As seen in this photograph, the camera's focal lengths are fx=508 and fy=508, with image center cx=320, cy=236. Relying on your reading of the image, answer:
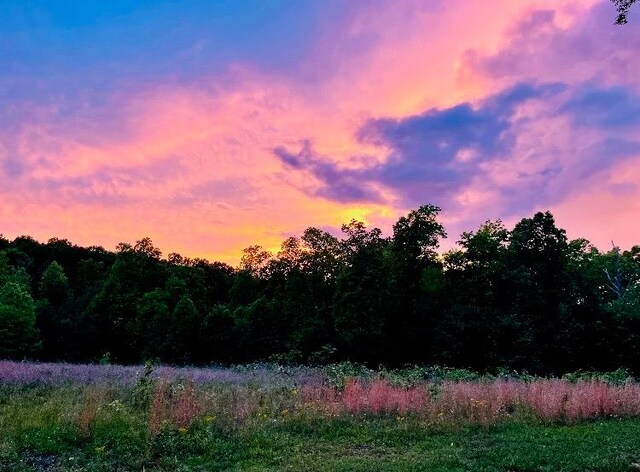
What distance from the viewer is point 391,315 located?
38219 millimetres

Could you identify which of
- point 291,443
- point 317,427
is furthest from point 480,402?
point 291,443

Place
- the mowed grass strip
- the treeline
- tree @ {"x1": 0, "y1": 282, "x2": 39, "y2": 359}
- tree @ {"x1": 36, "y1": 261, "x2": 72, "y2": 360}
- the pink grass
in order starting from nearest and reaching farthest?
1. the mowed grass strip
2. the pink grass
3. the treeline
4. tree @ {"x1": 0, "y1": 282, "x2": 39, "y2": 359}
5. tree @ {"x1": 36, "y1": 261, "x2": 72, "y2": 360}

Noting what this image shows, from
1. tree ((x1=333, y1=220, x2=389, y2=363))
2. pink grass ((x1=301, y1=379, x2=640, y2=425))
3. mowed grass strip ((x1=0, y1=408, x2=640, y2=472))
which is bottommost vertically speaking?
mowed grass strip ((x1=0, y1=408, x2=640, y2=472))

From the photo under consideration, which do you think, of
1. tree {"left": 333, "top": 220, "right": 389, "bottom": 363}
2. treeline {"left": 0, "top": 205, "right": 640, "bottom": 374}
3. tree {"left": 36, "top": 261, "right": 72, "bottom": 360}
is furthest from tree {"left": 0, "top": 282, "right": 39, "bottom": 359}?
tree {"left": 333, "top": 220, "right": 389, "bottom": 363}

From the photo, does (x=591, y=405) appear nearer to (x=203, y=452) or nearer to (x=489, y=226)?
(x=203, y=452)

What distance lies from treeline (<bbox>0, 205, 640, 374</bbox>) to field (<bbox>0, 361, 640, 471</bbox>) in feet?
62.1

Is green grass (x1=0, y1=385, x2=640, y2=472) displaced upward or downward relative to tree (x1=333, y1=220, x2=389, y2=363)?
downward

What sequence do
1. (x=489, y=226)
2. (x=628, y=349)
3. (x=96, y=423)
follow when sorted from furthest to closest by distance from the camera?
1. (x=489, y=226)
2. (x=628, y=349)
3. (x=96, y=423)

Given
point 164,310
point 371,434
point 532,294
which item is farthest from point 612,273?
point 371,434

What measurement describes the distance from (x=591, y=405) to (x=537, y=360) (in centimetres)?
2396

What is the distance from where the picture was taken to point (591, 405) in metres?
12.7

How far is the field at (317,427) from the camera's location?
327 inches

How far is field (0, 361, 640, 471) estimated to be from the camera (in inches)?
327

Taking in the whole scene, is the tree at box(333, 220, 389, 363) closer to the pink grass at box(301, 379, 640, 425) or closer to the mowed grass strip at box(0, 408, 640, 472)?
the pink grass at box(301, 379, 640, 425)
